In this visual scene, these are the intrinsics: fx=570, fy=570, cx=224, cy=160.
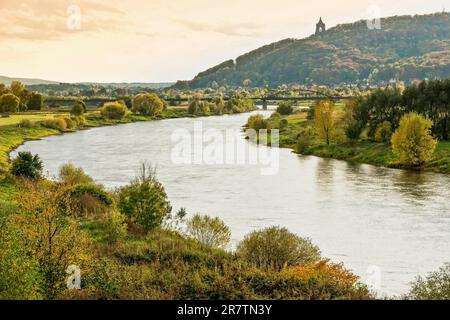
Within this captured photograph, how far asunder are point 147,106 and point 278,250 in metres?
136

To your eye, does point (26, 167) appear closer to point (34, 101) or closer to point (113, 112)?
point (113, 112)

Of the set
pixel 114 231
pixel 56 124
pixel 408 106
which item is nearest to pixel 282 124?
pixel 408 106

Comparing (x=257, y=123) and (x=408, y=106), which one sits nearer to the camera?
(x=408, y=106)

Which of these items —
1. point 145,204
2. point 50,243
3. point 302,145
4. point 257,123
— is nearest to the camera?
point 50,243

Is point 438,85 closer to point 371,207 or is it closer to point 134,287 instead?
point 371,207

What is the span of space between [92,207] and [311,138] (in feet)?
180

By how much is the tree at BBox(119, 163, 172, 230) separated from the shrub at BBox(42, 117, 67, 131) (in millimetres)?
82106

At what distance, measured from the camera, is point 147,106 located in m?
157

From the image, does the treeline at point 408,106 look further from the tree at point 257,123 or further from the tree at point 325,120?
the tree at point 257,123

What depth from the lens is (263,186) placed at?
50562 mm

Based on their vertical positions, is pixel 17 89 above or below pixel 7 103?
above

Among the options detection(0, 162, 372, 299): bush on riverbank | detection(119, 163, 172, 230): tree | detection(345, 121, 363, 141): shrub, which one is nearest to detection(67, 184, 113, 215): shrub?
detection(119, 163, 172, 230): tree

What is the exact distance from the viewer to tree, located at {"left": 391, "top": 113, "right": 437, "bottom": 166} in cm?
6181

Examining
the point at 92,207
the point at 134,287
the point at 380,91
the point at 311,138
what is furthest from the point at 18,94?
the point at 134,287
